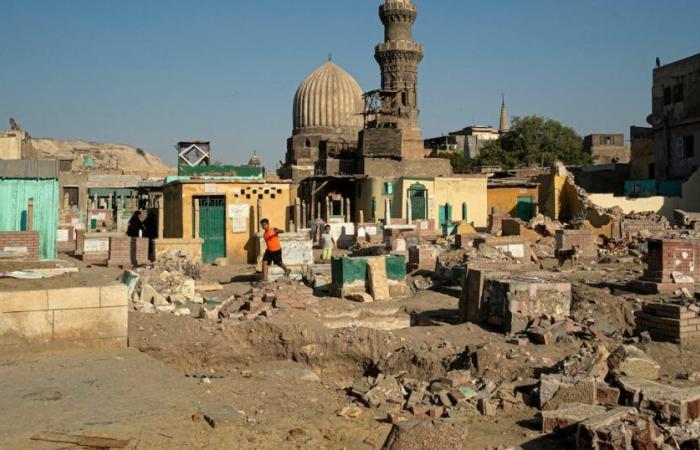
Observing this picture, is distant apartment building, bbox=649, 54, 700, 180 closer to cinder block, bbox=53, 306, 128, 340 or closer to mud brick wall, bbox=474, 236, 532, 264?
mud brick wall, bbox=474, 236, 532, 264

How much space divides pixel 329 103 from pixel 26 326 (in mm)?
38012

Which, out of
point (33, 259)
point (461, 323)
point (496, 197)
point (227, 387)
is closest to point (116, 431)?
point (227, 387)

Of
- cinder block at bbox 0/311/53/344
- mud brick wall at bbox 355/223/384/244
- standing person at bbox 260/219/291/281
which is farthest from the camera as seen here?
mud brick wall at bbox 355/223/384/244

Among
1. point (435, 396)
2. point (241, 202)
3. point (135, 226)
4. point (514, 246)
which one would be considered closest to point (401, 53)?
point (135, 226)

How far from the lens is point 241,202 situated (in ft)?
66.3

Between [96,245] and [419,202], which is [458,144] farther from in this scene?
[96,245]

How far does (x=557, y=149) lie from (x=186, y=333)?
141ft

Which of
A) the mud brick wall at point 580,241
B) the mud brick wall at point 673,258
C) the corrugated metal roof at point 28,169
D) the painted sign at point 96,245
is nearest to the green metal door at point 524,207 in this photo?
the mud brick wall at point 580,241

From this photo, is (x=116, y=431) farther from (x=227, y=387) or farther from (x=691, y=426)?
(x=691, y=426)

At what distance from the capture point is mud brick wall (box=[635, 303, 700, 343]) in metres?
8.53

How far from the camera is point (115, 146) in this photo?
8481cm

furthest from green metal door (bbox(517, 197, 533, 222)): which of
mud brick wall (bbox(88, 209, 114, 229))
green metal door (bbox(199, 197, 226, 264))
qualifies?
mud brick wall (bbox(88, 209, 114, 229))

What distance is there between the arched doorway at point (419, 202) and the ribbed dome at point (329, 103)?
16.1 m

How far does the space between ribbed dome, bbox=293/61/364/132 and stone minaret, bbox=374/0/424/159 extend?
7.67 ft
